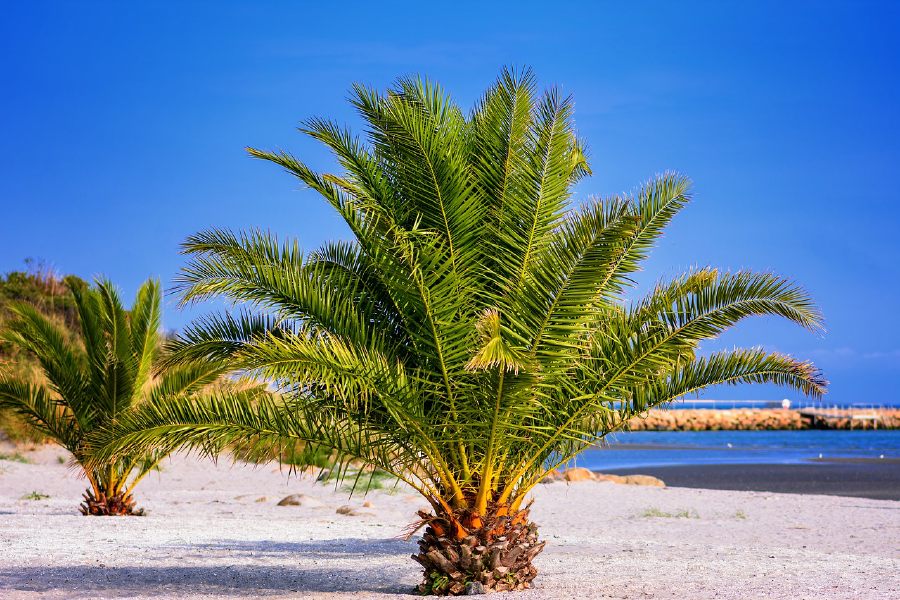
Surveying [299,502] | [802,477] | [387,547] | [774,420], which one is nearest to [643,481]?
[802,477]

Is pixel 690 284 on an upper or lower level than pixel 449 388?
upper

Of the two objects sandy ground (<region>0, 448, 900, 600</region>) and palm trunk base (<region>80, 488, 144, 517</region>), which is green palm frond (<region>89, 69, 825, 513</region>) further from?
palm trunk base (<region>80, 488, 144, 517</region>)

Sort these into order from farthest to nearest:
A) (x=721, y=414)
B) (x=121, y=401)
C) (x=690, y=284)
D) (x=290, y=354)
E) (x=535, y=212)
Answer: (x=721, y=414) < (x=121, y=401) < (x=690, y=284) < (x=535, y=212) < (x=290, y=354)

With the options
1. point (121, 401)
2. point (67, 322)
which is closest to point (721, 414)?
point (67, 322)

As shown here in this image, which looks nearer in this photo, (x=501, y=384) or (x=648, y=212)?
(x=501, y=384)

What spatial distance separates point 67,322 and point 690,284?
27721mm

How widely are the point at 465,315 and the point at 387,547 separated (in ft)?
16.3

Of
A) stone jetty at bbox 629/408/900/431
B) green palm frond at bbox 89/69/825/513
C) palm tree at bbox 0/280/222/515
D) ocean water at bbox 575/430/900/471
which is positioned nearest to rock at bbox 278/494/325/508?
palm tree at bbox 0/280/222/515

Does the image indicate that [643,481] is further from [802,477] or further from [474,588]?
[474,588]

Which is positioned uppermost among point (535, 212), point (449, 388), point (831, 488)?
point (535, 212)

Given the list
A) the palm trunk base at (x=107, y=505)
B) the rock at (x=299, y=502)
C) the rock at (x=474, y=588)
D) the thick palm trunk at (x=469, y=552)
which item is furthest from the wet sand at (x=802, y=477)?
the palm trunk base at (x=107, y=505)

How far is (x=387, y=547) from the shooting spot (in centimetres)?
1048

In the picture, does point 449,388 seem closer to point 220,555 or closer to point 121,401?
point 220,555

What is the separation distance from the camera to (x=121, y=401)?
12070 mm
